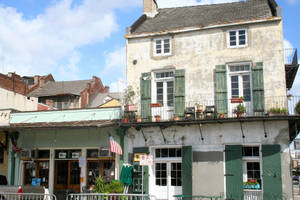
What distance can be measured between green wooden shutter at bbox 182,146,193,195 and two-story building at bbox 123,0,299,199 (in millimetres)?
42

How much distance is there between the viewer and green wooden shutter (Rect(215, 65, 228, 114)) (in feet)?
51.2

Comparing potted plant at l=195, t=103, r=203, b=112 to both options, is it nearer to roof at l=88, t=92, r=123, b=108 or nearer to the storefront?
the storefront

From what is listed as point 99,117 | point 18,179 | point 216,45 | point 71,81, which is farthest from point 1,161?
point 71,81

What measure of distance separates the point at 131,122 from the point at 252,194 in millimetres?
5946

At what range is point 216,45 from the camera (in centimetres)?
1630

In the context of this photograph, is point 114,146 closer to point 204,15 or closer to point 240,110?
point 240,110

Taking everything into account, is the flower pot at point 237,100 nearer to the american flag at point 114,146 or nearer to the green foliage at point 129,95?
the green foliage at point 129,95

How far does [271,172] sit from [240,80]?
4.14 meters

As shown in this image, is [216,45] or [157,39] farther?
[157,39]

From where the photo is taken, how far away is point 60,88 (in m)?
44.2

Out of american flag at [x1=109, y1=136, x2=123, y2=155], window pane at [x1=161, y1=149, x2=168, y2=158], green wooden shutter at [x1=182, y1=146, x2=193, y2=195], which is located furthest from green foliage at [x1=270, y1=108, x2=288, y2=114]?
american flag at [x1=109, y1=136, x2=123, y2=155]

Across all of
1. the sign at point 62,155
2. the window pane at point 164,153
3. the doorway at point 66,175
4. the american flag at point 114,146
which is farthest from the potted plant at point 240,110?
the sign at point 62,155

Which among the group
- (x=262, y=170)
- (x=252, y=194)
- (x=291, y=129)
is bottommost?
(x=252, y=194)

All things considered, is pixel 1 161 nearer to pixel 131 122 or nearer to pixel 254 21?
pixel 131 122
